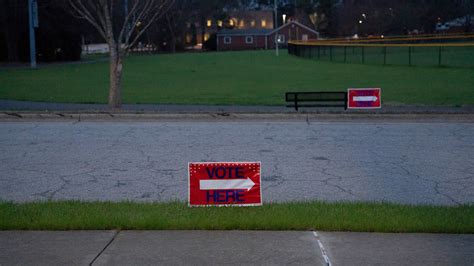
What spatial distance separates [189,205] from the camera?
25.6 ft

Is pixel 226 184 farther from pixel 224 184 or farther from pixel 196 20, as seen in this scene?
pixel 196 20

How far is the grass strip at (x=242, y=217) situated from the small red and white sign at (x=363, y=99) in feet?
33.7

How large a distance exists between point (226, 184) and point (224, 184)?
0.9 inches

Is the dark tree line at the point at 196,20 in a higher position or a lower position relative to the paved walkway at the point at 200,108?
higher

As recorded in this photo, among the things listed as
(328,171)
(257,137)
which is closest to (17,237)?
(328,171)

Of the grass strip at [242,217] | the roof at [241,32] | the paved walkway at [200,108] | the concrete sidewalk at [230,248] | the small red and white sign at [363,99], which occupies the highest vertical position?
the roof at [241,32]

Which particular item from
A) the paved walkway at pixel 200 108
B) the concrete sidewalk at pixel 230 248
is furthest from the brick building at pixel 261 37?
the concrete sidewalk at pixel 230 248

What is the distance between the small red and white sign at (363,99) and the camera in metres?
18.3

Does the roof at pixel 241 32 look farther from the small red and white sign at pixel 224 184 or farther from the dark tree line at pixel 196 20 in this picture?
the small red and white sign at pixel 224 184

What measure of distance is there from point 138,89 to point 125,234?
22.2 metres

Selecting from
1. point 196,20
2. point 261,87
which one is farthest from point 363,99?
point 196,20

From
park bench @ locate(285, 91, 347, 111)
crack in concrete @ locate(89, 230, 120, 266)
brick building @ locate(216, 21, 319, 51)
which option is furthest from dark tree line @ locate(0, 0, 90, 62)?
crack in concrete @ locate(89, 230, 120, 266)

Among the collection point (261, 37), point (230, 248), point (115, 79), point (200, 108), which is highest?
point (261, 37)

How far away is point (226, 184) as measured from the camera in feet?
25.0
